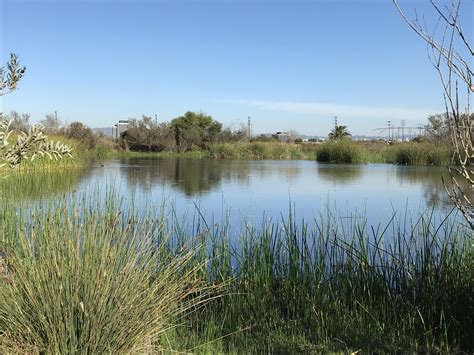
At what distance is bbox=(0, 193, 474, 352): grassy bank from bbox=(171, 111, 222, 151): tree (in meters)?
29.7

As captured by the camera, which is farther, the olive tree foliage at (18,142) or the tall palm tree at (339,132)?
the tall palm tree at (339,132)

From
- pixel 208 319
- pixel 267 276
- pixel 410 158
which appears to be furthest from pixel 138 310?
pixel 410 158

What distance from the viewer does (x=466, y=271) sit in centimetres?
312

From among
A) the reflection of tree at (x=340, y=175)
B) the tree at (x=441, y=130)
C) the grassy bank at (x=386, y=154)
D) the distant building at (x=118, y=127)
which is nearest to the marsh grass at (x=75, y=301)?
the tree at (x=441, y=130)

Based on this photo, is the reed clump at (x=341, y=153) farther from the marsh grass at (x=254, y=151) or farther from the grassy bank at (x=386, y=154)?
the marsh grass at (x=254, y=151)

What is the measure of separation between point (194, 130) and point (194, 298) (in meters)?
31.6

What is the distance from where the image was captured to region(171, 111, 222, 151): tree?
3394 cm

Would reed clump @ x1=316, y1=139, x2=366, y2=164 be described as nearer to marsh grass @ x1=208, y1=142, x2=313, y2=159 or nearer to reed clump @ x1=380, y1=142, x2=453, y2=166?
reed clump @ x1=380, y1=142, x2=453, y2=166

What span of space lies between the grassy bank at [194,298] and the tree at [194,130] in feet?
97.4

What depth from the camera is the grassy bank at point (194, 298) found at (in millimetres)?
2061

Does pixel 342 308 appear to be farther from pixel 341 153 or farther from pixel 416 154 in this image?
pixel 341 153

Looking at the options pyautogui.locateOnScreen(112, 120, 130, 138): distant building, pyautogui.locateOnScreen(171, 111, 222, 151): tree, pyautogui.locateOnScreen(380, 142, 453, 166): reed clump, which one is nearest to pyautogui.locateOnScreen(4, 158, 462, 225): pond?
pyautogui.locateOnScreen(380, 142, 453, 166): reed clump

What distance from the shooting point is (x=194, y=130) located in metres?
34.2

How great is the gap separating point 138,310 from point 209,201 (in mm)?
6666
